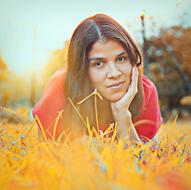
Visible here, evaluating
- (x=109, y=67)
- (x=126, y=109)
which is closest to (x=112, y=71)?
(x=109, y=67)

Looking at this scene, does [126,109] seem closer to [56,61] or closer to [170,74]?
[56,61]

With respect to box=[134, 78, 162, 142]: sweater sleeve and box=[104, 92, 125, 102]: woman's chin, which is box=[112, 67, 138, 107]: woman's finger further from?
box=[134, 78, 162, 142]: sweater sleeve

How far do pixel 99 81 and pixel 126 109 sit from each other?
0.11 metres

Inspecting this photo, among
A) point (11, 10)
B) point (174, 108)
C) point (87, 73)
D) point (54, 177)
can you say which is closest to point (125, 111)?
point (87, 73)

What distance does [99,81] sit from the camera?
104 centimetres

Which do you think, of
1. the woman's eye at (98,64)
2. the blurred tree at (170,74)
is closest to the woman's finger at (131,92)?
the woman's eye at (98,64)

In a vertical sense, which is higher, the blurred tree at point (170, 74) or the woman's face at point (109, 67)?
the woman's face at point (109, 67)

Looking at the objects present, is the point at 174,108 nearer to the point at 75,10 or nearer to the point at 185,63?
the point at 185,63

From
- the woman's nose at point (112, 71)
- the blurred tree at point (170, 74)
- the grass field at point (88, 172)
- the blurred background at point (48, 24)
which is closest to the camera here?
the grass field at point (88, 172)

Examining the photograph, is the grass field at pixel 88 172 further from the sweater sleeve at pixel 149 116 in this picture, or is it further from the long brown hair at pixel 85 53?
the sweater sleeve at pixel 149 116

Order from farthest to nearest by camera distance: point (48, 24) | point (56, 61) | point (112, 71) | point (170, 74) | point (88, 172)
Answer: point (170, 74)
point (56, 61)
point (48, 24)
point (112, 71)
point (88, 172)

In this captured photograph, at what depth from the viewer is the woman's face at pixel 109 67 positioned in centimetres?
102

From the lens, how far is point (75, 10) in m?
1.12

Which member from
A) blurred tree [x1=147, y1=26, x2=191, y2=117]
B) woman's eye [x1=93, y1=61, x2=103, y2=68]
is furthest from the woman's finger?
blurred tree [x1=147, y1=26, x2=191, y2=117]
